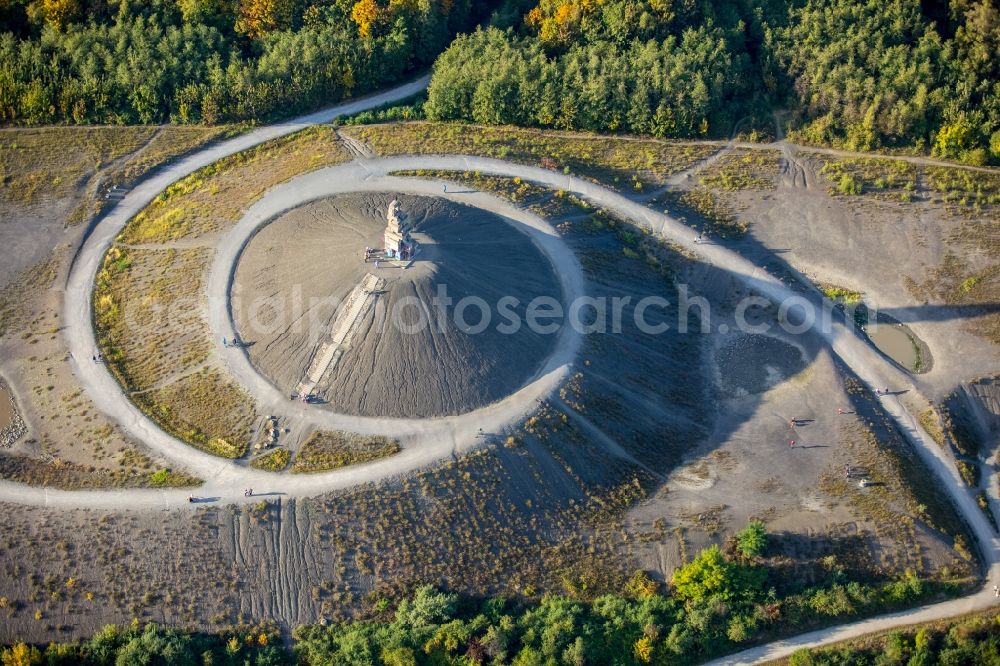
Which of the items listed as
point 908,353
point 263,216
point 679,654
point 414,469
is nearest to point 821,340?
point 908,353

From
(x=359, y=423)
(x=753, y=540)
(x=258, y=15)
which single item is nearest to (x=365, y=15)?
(x=258, y=15)

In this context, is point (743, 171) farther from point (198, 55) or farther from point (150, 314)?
point (150, 314)

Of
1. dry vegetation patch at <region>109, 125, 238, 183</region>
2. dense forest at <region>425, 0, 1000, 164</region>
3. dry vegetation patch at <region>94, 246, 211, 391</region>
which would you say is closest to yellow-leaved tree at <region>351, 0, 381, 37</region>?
dense forest at <region>425, 0, 1000, 164</region>

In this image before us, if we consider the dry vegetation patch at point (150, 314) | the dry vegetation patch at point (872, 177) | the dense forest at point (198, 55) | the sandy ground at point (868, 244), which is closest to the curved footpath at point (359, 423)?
the dry vegetation patch at point (150, 314)

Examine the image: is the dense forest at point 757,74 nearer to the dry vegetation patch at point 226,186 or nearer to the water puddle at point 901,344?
the dry vegetation patch at point 226,186

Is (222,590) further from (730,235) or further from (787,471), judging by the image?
(730,235)

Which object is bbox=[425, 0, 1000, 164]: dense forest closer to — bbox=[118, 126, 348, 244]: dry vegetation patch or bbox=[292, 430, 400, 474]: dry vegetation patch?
bbox=[118, 126, 348, 244]: dry vegetation patch
